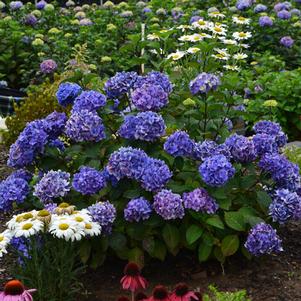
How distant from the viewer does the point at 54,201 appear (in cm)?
389

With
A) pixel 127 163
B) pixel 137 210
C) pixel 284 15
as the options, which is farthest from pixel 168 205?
pixel 284 15

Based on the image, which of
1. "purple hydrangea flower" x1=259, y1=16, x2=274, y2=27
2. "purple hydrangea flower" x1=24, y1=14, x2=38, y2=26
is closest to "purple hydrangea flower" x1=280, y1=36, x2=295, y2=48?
"purple hydrangea flower" x1=259, y1=16, x2=274, y2=27

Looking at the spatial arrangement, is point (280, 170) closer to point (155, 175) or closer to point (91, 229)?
point (155, 175)

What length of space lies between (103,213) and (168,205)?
305 mm

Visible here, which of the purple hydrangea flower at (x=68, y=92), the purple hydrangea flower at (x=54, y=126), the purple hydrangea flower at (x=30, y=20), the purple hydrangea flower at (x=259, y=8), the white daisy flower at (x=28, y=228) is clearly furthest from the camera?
the purple hydrangea flower at (x=30, y=20)

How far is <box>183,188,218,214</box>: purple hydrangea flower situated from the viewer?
362 cm

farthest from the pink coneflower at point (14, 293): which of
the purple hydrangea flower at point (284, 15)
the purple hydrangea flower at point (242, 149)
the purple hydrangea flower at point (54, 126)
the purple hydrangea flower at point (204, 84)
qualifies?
the purple hydrangea flower at point (284, 15)

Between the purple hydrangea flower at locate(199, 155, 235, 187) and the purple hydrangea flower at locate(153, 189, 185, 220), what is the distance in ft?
0.55

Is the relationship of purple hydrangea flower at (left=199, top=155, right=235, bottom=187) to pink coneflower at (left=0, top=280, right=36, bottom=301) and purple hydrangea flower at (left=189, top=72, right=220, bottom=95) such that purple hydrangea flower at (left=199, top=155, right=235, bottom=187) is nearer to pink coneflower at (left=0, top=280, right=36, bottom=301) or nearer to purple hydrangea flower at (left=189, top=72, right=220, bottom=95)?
purple hydrangea flower at (left=189, top=72, right=220, bottom=95)

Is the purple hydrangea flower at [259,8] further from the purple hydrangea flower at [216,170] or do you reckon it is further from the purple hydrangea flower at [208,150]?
the purple hydrangea flower at [216,170]

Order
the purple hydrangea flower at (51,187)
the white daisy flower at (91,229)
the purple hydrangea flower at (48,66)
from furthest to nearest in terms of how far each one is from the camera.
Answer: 1. the purple hydrangea flower at (48,66)
2. the purple hydrangea flower at (51,187)
3. the white daisy flower at (91,229)

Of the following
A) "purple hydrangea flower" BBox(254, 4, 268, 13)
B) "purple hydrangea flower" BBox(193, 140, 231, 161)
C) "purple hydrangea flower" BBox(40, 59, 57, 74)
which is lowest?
"purple hydrangea flower" BBox(254, 4, 268, 13)

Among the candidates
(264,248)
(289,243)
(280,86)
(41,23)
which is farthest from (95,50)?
(264,248)

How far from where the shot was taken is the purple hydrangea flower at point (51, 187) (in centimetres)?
365
